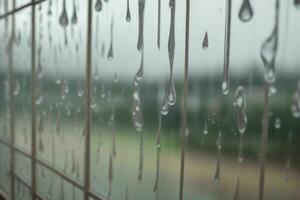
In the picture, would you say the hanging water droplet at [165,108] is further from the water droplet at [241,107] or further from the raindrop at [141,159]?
the water droplet at [241,107]

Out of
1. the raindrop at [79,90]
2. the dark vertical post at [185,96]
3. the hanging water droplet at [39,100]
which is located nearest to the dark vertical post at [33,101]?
the hanging water droplet at [39,100]

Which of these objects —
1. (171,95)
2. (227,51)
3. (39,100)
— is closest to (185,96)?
(171,95)

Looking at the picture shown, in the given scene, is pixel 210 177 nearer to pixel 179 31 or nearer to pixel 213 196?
pixel 213 196

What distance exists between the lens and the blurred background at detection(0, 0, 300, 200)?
2.94ft

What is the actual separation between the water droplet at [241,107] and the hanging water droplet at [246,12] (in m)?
0.16

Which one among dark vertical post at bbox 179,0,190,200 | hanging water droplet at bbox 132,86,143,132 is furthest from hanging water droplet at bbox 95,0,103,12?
dark vertical post at bbox 179,0,190,200

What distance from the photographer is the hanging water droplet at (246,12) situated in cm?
95

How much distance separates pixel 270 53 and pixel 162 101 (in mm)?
450

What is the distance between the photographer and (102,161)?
1.64 m

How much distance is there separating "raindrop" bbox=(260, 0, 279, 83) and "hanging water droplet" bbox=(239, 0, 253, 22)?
0.08 meters

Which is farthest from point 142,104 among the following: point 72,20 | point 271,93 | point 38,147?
point 38,147

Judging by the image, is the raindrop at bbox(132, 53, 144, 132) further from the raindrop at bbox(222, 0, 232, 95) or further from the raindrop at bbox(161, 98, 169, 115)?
the raindrop at bbox(222, 0, 232, 95)

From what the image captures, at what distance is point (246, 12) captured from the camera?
3.16ft

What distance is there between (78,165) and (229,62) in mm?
1036
